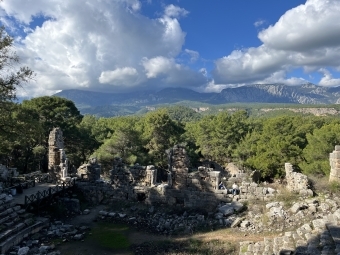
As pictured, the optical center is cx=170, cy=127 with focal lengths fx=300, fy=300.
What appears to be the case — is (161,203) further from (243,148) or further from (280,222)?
(243,148)

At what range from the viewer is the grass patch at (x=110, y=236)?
1486cm

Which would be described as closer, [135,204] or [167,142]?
[135,204]

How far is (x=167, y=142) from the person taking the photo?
40.8 metres

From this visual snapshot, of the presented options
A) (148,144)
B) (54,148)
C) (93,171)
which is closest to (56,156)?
(54,148)

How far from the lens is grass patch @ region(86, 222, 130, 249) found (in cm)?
1486

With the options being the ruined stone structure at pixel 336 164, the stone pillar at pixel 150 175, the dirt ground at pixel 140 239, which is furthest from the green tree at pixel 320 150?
the dirt ground at pixel 140 239

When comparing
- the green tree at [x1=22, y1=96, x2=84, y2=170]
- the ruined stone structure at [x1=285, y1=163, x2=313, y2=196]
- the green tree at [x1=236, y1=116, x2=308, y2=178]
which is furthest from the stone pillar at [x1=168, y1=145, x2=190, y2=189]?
the green tree at [x1=22, y1=96, x2=84, y2=170]

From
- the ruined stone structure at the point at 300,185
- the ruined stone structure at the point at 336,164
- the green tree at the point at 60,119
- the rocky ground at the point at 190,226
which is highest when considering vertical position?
the green tree at the point at 60,119

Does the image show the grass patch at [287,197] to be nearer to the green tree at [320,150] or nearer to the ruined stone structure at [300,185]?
the ruined stone structure at [300,185]

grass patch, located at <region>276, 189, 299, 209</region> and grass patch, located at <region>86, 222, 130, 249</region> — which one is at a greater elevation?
grass patch, located at <region>276, 189, 299, 209</region>

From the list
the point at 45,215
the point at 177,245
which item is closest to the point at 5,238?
the point at 45,215

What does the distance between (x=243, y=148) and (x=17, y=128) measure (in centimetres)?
3198

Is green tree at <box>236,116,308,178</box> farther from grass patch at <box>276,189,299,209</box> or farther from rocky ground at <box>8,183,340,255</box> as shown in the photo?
rocky ground at <box>8,183,340,255</box>

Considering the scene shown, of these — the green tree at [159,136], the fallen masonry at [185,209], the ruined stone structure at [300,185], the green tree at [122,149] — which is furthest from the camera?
the green tree at [159,136]
